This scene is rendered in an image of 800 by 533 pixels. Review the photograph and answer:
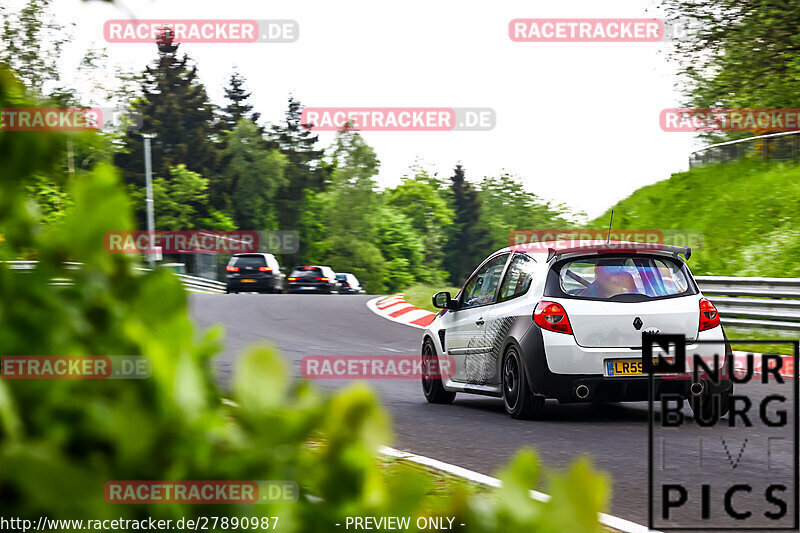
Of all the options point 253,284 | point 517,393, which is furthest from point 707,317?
point 253,284

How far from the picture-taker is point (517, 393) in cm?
859

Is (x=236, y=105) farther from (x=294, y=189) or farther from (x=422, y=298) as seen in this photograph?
(x=422, y=298)

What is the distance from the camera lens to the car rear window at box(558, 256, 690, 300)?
8.46m

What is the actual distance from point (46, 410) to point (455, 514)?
18.9 inches

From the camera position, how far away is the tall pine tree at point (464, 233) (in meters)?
122

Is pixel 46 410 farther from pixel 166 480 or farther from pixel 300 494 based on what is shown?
pixel 300 494

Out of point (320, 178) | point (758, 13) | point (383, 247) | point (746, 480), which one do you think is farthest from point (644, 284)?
point (383, 247)

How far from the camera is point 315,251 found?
89.2 m

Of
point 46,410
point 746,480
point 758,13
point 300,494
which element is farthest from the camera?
point 758,13

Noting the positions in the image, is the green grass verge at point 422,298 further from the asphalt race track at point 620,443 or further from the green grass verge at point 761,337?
the asphalt race track at point 620,443

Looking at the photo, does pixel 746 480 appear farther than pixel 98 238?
Yes

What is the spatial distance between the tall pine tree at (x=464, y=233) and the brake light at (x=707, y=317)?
112530 millimetres

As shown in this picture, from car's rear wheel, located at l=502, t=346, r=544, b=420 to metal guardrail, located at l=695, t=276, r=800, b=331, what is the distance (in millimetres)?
7442

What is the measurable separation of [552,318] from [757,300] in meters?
Answer: 8.28
